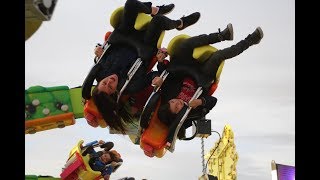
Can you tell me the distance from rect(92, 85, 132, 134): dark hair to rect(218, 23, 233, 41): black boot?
112cm

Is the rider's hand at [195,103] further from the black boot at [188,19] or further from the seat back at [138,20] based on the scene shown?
the black boot at [188,19]

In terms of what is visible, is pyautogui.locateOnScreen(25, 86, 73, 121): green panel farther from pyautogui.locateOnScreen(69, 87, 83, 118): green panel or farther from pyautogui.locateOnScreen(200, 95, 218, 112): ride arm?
pyautogui.locateOnScreen(200, 95, 218, 112): ride arm

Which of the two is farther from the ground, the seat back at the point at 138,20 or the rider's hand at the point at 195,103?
the seat back at the point at 138,20

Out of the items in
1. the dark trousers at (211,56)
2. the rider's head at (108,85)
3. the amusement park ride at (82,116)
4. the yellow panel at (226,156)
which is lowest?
the yellow panel at (226,156)

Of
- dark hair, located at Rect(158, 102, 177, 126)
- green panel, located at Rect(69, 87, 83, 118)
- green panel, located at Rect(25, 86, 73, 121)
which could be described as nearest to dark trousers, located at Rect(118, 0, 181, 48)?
dark hair, located at Rect(158, 102, 177, 126)

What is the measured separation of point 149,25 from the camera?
13.4 ft

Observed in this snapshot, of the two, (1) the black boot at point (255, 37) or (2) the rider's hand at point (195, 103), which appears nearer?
(1) the black boot at point (255, 37)

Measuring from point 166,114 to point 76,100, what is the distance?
1.10 m

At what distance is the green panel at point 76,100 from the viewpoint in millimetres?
4602

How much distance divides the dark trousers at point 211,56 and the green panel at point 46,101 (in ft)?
3.99

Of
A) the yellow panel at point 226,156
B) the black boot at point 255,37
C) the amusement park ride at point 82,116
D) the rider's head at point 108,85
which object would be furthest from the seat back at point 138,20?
the yellow panel at point 226,156
